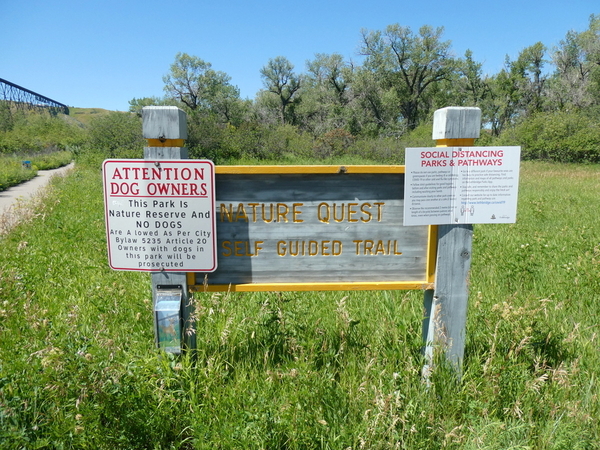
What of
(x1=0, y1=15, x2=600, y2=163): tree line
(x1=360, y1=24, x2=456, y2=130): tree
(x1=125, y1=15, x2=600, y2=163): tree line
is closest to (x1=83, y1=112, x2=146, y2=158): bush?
(x1=0, y1=15, x2=600, y2=163): tree line

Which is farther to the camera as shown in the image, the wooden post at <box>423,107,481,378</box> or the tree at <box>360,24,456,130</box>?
the tree at <box>360,24,456,130</box>

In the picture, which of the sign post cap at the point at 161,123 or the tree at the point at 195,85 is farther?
the tree at the point at 195,85

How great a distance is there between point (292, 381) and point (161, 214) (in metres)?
1.16

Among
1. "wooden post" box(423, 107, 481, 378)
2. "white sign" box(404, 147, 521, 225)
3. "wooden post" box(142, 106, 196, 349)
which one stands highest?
"wooden post" box(142, 106, 196, 349)

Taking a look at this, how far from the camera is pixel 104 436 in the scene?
6.15 feet

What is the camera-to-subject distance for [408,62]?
48344 mm

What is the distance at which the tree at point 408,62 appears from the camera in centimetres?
4703

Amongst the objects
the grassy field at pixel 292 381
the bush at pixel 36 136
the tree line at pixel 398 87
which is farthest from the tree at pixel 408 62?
the grassy field at pixel 292 381

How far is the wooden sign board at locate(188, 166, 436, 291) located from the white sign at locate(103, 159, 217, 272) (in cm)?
11

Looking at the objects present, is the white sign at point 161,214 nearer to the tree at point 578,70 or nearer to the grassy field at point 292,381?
the grassy field at point 292,381

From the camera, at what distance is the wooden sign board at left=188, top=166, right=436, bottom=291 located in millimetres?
2352

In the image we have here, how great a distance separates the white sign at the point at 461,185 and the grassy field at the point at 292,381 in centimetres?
72

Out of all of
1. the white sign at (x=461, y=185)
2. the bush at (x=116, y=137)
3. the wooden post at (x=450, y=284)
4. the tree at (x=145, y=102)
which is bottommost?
the wooden post at (x=450, y=284)

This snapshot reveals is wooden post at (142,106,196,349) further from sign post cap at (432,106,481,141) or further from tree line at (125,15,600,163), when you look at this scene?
tree line at (125,15,600,163)
